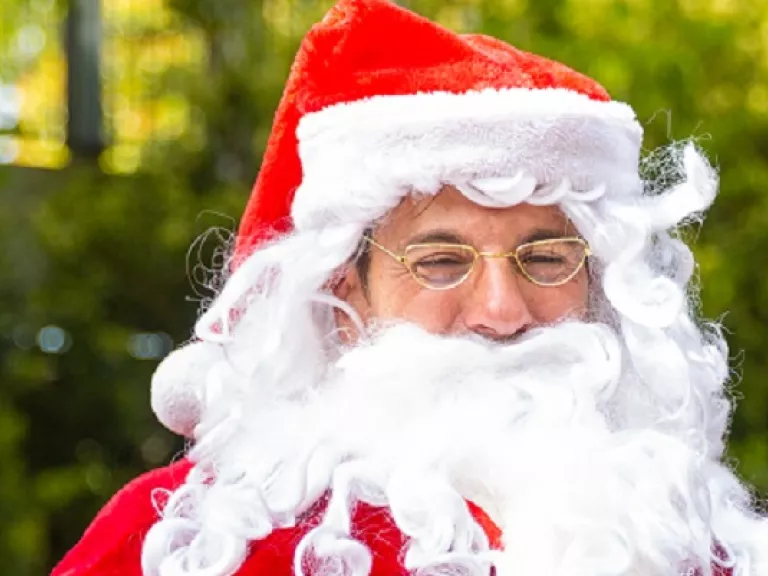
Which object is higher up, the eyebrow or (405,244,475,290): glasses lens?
the eyebrow

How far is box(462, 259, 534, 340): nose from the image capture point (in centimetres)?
154

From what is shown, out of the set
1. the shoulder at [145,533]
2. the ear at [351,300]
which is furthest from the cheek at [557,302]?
the shoulder at [145,533]

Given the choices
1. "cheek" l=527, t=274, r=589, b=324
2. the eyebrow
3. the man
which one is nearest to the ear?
the man

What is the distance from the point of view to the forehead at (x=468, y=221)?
1.56 metres

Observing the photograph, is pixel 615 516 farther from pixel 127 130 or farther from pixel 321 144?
pixel 127 130

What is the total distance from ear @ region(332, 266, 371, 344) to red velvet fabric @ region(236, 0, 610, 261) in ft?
0.80

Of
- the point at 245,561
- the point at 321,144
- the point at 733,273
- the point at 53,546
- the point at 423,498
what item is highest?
the point at 321,144

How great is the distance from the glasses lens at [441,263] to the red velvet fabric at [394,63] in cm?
23

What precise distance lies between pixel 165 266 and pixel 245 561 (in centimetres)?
345

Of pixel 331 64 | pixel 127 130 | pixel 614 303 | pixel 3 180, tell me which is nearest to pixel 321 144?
pixel 331 64

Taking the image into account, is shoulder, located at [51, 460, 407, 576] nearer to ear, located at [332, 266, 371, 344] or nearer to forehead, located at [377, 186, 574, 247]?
ear, located at [332, 266, 371, 344]

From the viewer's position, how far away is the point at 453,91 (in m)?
1.63

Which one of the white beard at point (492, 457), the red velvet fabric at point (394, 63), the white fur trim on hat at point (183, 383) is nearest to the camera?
the white beard at point (492, 457)

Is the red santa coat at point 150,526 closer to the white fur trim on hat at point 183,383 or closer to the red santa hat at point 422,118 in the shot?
the white fur trim on hat at point 183,383
